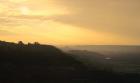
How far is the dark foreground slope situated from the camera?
63866mm

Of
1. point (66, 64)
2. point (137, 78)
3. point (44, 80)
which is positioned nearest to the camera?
point (44, 80)

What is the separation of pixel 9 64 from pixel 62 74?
8.05m

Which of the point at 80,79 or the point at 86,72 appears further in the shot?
the point at 86,72

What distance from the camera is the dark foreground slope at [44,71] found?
63.9 m

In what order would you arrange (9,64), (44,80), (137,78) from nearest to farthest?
(44,80) → (9,64) → (137,78)

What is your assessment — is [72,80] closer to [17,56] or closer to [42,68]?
[42,68]

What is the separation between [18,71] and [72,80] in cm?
788

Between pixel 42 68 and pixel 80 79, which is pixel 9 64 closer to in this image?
pixel 42 68

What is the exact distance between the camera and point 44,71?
7019 cm

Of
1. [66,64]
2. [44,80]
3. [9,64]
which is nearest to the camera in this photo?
[44,80]

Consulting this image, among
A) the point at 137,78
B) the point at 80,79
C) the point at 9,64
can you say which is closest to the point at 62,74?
the point at 80,79

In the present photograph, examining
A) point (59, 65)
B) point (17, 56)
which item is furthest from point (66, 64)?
point (17, 56)

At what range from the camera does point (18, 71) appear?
66.3 metres

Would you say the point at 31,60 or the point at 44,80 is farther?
the point at 31,60
